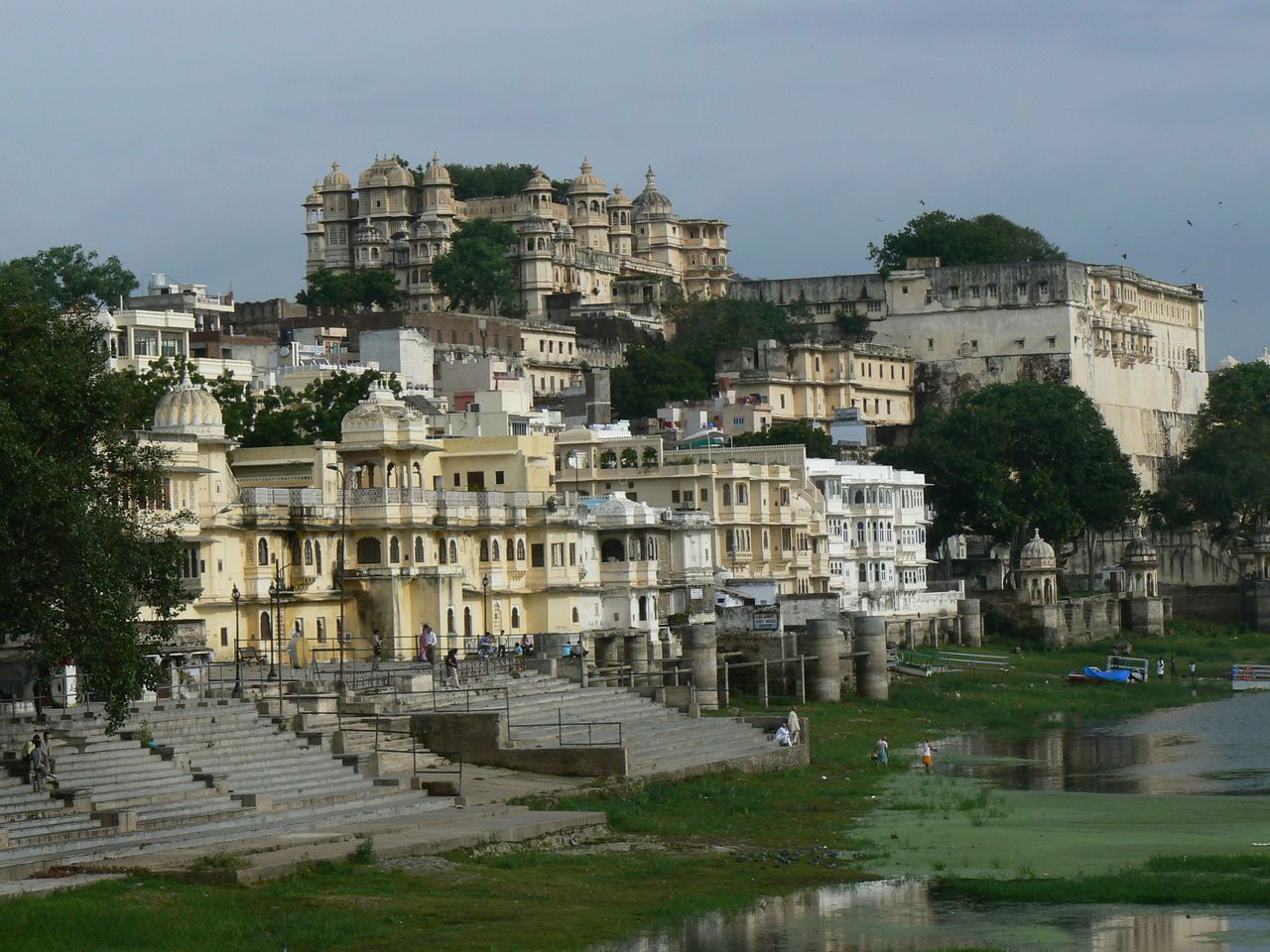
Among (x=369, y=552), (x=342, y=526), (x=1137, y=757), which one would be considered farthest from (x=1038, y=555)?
(x=342, y=526)

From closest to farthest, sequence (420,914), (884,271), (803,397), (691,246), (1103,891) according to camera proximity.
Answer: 1. (420,914)
2. (1103,891)
3. (803,397)
4. (884,271)
5. (691,246)

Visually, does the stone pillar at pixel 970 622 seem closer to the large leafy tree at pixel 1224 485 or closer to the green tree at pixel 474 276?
the large leafy tree at pixel 1224 485

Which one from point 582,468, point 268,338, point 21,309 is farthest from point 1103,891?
point 268,338

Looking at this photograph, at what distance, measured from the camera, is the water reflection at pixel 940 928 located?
35906mm

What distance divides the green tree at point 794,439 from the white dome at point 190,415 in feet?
153

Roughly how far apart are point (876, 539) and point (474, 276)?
54311 millimetres

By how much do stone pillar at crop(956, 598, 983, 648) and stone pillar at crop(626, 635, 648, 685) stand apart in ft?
102

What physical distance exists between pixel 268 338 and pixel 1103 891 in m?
84.2

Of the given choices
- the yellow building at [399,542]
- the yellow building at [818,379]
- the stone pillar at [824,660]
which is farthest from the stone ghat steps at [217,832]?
the yellow building at [818,379]

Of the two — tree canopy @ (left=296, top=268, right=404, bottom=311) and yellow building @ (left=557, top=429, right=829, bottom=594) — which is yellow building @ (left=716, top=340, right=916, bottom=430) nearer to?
tree canopy @ (left=296, top=268, right=404, bottom=311)

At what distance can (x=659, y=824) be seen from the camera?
46.3 m

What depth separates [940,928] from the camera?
37.1 meters

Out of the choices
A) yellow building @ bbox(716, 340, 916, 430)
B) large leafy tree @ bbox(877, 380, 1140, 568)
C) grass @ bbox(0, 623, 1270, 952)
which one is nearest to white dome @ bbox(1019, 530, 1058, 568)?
large leafy tree @ bbox(877, 380, 1140, 568)

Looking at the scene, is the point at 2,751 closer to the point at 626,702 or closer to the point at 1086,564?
the point at 626,702
